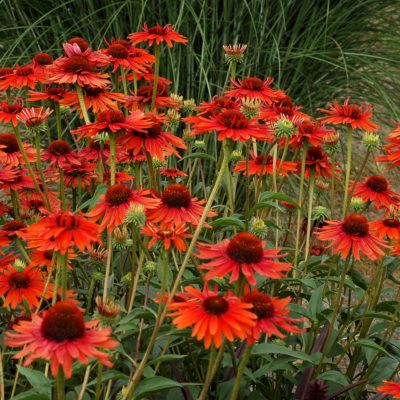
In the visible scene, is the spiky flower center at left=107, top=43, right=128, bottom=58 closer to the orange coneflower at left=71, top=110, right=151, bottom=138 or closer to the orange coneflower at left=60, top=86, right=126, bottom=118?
the orange coneflower at left=60, top=86, right=126, bottom=118

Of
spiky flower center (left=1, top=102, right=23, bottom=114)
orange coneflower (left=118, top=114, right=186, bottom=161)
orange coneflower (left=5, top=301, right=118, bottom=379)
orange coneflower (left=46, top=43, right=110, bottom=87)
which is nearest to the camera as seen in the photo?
orange coneflower (left=5, top=301, right=118, bottom=379)

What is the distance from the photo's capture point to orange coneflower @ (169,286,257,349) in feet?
2.93

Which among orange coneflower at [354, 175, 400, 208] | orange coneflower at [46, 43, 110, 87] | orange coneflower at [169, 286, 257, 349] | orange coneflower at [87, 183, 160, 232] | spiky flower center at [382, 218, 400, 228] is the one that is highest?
orange coneflower at [46, 43, 110, 87]

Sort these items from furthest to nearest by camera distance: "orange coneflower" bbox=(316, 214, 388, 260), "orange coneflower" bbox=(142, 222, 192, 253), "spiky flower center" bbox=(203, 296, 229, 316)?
1. "orange coneflower" bbox=(316, 214, 388, 260)
2. "orange coneflower" bbox=(142, 222, 192, 253)
3. "spiky flower center" bbox=(203, 296, 229, 316)

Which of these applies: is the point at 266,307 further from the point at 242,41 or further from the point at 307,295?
the point at 242,41

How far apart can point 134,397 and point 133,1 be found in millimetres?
1977

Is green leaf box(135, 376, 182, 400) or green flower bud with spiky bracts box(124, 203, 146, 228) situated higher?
green flower bud with spiky bracts box(124, 203, 146, 228)

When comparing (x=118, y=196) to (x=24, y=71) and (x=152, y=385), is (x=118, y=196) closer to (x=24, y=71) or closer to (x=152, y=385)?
(x=152, y=385)

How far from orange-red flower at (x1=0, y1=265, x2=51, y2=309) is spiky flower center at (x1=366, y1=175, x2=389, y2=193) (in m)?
0.68

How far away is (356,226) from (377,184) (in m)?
0.38

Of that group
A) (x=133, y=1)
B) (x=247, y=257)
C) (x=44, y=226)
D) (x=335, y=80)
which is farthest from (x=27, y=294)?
(x=335, y=80)

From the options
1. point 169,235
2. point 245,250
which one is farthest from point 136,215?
point 245,250

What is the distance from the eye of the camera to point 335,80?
309 cm

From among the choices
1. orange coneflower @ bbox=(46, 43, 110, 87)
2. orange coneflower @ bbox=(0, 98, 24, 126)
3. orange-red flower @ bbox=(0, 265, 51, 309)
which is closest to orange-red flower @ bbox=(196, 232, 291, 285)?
orange-red flower @ bbox=(0, 265, 51, 309)
